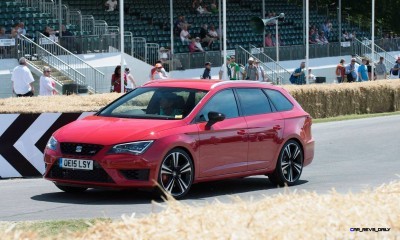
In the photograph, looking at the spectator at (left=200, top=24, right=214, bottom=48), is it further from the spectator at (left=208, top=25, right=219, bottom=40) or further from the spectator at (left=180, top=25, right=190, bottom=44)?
the spectator at (left=180, top=25, right=190, bottom=44)

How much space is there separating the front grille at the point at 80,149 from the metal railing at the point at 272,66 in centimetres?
3120

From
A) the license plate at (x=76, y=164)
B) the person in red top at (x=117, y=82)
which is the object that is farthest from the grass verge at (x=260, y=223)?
the person in red top at (x=117, y=82)

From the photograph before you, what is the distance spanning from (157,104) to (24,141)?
3146 mm

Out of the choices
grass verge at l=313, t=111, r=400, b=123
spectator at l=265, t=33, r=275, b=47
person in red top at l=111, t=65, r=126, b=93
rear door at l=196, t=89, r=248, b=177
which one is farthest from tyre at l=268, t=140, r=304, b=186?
spectator at l=265, t=33, r=275, b=47

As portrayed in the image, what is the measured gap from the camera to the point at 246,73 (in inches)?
1384

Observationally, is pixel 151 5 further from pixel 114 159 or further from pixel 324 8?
pixel 114 159

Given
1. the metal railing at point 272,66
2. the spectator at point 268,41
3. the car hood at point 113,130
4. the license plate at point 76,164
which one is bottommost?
the metal railing at point 272,66

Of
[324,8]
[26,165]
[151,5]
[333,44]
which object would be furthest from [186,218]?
[324,8]

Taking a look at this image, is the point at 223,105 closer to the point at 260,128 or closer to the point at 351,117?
the point at 260,128

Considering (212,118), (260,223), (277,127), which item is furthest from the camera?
(277,127)

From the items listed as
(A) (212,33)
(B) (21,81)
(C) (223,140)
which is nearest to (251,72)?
(A) (212,33)

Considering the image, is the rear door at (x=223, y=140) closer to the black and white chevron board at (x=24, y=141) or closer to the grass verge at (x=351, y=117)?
the black and white chevron board at (x=24, y=141)

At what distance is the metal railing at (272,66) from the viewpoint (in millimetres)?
44181

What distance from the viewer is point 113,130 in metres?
13.0
